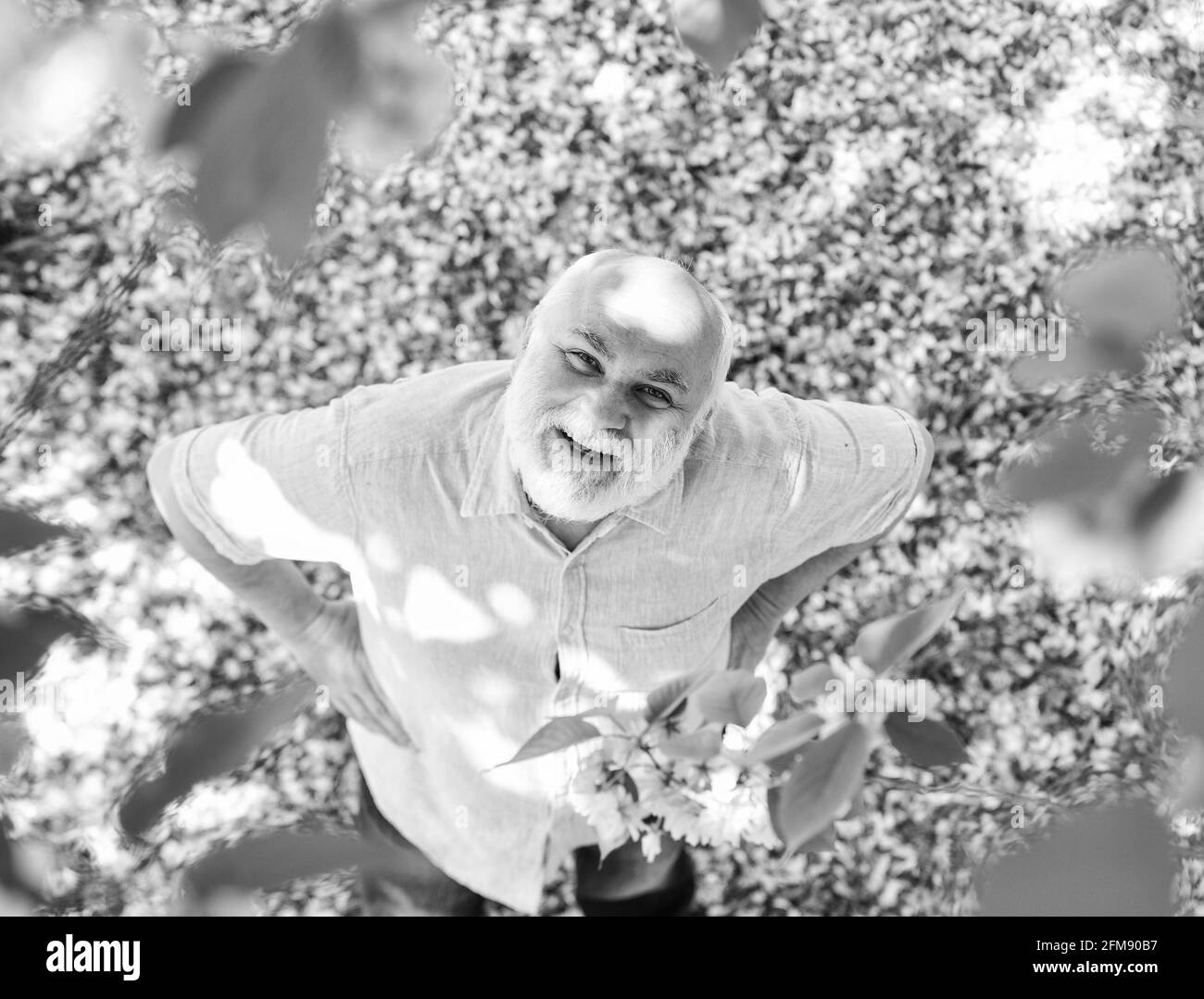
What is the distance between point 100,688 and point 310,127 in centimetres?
123

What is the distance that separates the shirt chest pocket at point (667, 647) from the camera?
134cm

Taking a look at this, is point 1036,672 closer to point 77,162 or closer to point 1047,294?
point 1047,294

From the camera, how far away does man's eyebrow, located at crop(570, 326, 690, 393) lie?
1126mm

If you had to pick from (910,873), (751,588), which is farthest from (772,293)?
(910,873)

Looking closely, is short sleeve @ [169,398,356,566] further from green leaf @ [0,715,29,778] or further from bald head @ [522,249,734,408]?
green leaf @ [0,715,29,778]

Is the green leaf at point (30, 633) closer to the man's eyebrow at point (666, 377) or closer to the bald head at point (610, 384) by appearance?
the bald head at point (610, 384)

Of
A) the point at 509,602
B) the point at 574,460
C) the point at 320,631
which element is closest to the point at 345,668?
the point at 320,631

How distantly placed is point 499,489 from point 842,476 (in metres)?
0.46

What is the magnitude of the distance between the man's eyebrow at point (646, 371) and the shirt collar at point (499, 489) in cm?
14

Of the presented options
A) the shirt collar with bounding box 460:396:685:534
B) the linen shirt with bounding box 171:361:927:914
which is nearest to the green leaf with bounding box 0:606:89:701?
the linen shirt with bounding box 171:361:927:914

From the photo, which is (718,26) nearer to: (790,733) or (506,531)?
(506,531)

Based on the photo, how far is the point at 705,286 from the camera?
1.88 metres

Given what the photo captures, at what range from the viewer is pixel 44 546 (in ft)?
6.82

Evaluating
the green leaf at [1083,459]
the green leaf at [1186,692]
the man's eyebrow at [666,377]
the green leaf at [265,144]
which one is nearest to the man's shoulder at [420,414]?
the man's eyebrow at [666,377]
